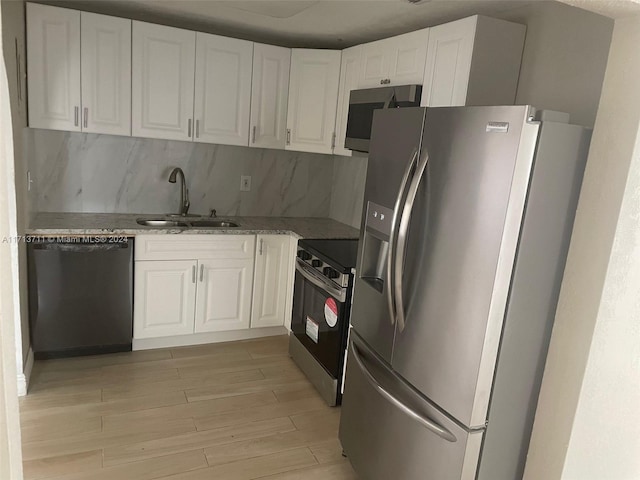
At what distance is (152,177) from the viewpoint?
3.61 m

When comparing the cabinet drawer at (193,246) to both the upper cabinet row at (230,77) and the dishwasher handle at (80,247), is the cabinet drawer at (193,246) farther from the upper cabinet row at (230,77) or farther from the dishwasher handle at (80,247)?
the upper cabinet row at (230,77)

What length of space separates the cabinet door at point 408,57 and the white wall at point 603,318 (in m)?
1.22

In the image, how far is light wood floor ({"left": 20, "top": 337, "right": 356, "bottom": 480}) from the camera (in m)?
2.24

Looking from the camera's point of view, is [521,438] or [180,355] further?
[180,355]

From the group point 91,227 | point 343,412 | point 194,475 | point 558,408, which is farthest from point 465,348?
point 91,227

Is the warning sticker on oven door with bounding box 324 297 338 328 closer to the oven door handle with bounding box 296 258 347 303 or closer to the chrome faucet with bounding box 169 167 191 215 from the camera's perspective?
the oven door handle with bounding box 296 258 347 303

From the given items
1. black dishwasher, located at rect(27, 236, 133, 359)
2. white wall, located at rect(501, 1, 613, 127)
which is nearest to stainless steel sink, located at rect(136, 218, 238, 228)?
black dishwasher, located at rect(27, 236, 133, 359)

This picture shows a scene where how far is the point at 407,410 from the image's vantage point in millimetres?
1795

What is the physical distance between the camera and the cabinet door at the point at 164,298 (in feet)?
10.5

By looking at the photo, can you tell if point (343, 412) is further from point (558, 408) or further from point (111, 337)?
point (111, 337)

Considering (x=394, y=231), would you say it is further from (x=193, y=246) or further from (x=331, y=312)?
(x=193, y=246)

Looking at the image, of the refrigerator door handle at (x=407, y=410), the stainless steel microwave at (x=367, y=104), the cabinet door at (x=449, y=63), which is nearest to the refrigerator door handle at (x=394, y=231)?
the refrigerator door handle at (x=407, y=410)

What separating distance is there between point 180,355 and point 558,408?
2.50 meters

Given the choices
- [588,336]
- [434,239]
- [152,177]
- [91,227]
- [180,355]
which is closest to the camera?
[588,336]
